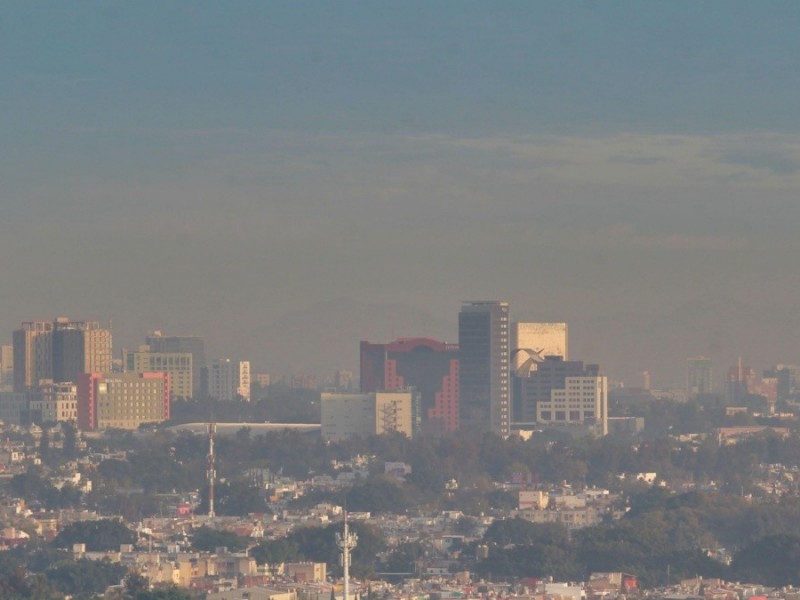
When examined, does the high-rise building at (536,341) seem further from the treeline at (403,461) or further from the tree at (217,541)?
the tree at (217,541)

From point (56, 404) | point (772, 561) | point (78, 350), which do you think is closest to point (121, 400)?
point (56, 404)

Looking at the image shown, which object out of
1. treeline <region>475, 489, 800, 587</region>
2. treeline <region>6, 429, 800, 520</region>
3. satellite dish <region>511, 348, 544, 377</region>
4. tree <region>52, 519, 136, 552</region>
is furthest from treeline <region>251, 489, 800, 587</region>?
satellite dish <region>511, 348, 544, 377</region>

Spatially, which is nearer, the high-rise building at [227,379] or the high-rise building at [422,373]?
the high-rise building at [422,373]

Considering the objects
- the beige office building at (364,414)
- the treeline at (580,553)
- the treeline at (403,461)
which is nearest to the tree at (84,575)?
the treeline at (580,553)

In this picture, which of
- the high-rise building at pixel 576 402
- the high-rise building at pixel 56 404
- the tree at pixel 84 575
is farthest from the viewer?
the high-rise building at pixel 576 402

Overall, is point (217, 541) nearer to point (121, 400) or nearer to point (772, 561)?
point (772, 561)

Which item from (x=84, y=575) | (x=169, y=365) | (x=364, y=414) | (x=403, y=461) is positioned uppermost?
(x=169, y=365)
